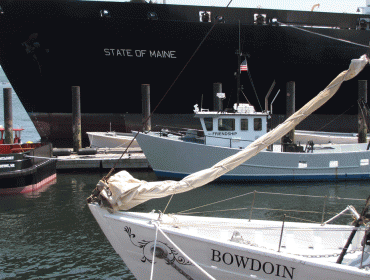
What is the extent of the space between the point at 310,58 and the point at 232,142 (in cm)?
1174

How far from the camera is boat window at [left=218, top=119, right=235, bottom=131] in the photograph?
15727 millimetres

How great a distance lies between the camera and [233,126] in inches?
622

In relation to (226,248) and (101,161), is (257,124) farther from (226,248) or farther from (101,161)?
(226,248)

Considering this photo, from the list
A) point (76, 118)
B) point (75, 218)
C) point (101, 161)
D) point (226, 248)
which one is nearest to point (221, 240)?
point (226, 248)

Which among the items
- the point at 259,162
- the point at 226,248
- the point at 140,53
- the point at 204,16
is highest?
the point at 204,16

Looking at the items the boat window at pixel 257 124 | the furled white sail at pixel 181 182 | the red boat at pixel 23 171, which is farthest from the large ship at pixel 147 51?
the furled white sail at pixel 181 182

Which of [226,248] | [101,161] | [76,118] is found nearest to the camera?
[226,248]

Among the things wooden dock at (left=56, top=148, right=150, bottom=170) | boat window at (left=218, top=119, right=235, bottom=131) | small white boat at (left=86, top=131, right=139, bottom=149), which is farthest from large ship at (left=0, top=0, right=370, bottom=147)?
boat window at (left=218, top=119, right=235, bottom=131)

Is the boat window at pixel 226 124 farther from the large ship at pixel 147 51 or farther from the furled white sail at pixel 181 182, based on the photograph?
the furled white sail at pixel 181 182

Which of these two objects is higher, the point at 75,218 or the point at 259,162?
the point at 259,162

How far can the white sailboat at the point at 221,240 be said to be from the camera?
215 inches

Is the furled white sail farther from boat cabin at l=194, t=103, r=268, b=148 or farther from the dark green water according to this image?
boat cabin at l=194, t=103, r=268, b=148

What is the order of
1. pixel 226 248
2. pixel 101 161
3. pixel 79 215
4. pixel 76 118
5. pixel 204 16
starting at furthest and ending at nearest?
1. pixel 204 16
2. pixel 76 118
3. pixel 101 161
4. pixel 79 215
5. pixel 226 248

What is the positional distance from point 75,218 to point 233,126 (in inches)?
289
